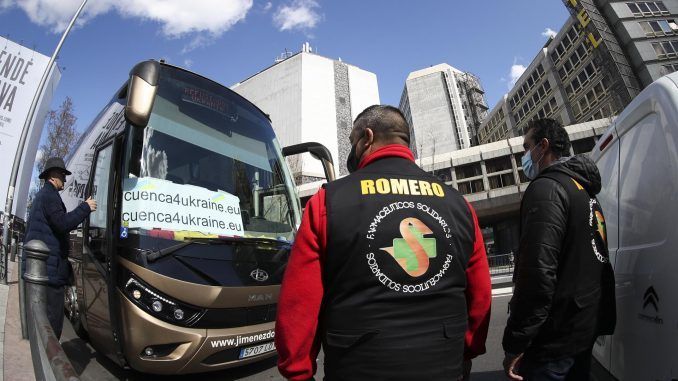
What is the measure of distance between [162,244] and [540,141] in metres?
3.21

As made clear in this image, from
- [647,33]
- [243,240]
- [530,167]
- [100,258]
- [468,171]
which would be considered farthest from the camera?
[647,33]

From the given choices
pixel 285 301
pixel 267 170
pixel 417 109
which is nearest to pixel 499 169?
pixel 267 170

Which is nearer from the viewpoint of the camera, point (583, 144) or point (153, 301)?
point (153, 301)

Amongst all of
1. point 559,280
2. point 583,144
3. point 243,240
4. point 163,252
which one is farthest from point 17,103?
point 583,144

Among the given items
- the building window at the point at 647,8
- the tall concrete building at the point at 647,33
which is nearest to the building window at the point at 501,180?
the tall concrete building at the point at 647,33

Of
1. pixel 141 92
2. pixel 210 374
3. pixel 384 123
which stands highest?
pixel 141 92

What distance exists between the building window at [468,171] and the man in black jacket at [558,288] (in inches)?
1497

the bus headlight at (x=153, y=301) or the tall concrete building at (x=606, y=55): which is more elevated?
the tall concrete building at (x=606, y=55)

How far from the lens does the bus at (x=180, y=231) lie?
329 centimetres

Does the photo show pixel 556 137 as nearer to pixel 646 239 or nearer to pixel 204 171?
pixel 646 239

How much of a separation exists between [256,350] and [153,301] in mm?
1106

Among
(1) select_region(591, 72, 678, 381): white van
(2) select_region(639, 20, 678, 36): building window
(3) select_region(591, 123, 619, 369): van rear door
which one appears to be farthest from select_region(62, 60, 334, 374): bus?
(2) select_region(639, 20, 678, 36): building window

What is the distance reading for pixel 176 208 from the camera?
147 inches

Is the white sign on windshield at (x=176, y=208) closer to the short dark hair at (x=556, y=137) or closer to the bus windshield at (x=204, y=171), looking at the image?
the bus windshield at (x=204, y=171)
